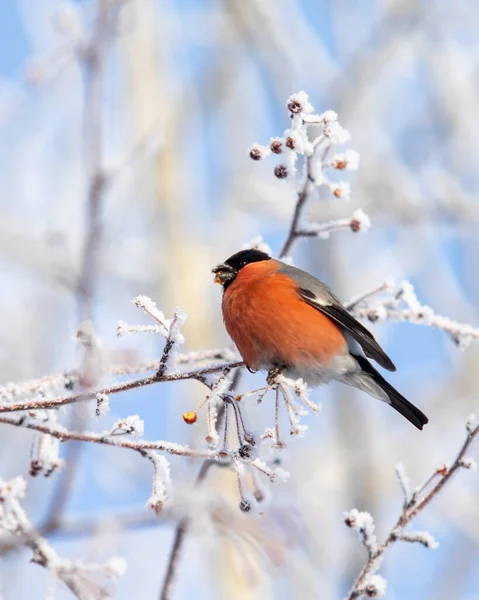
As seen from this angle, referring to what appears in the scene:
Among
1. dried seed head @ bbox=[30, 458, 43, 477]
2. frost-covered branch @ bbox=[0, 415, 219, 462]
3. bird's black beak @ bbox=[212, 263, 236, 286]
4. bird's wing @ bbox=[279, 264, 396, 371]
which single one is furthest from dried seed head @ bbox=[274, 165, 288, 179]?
dried seed head @ bbox=[30, 458, 43, 477]

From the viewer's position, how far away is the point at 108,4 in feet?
7.47

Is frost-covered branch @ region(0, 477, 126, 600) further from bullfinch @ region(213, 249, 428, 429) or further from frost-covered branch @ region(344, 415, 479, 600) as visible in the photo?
bullfinch @ region(213, 249, 428, 429)

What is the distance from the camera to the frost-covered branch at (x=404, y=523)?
5.36 feet

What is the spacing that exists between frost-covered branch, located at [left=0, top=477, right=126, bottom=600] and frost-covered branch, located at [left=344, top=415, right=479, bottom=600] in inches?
20.4

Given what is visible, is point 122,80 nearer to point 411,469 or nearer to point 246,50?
point 246,50

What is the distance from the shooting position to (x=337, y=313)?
110 inches

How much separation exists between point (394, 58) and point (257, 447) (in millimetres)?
7110

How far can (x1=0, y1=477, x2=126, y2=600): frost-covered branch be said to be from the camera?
146cm

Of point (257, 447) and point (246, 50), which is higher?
point (246, 50)

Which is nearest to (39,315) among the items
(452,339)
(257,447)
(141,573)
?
(141,573)

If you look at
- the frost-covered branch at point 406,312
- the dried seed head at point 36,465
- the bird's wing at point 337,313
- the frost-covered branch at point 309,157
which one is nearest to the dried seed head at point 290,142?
the frost-covered branch at point 309,157

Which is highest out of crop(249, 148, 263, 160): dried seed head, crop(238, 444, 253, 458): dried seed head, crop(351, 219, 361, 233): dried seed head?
crop(351, 219, 361, 233): dried seed head

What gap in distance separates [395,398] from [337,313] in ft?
1.29

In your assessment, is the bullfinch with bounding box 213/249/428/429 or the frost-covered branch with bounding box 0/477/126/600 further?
the bullfinch with bounding box 213/249/428/429
